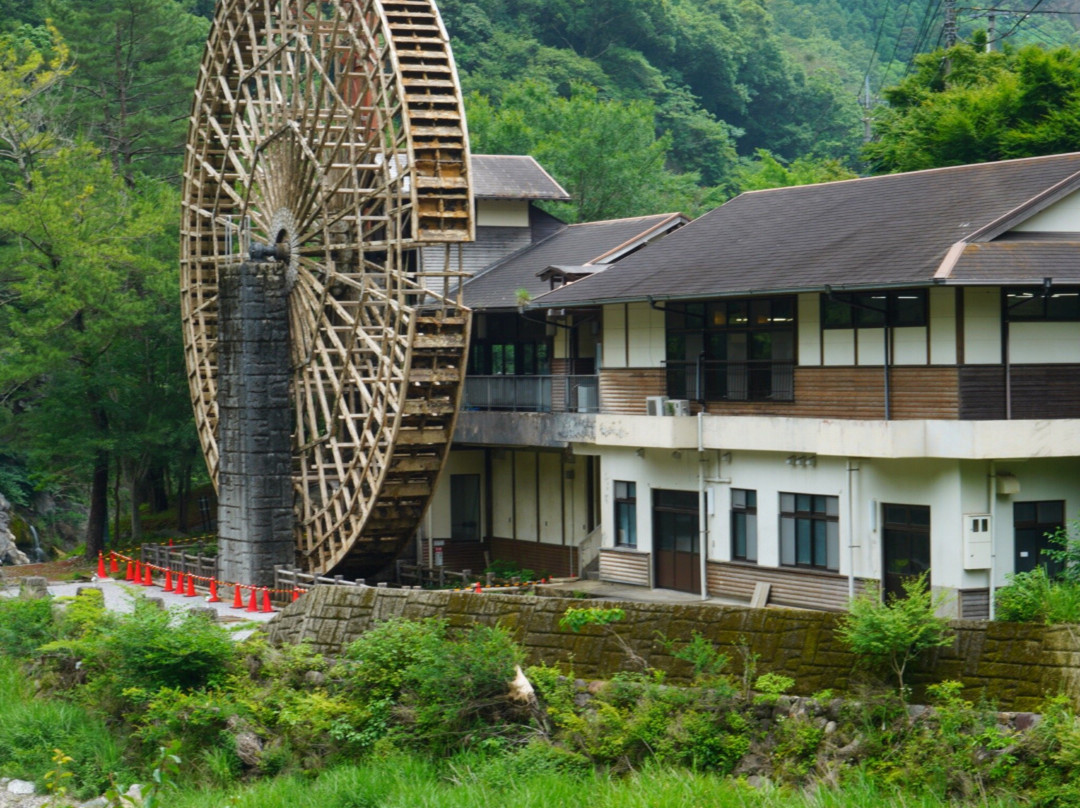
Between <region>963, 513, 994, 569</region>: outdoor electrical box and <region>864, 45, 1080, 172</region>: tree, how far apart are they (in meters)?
15.6

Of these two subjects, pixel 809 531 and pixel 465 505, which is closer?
pixel 809 531

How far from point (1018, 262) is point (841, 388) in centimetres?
329

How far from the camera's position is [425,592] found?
1880 cm

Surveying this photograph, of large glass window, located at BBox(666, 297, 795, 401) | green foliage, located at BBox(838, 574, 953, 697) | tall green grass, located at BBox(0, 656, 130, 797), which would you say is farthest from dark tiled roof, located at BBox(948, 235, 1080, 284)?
tall green grass, located at BBox(0, 656, 130, 797)

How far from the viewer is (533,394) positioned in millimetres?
30594

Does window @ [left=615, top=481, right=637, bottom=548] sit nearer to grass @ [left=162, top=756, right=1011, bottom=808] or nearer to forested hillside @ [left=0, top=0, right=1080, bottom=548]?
grass @ [left=162, top=756, right=1011, bottom=808]

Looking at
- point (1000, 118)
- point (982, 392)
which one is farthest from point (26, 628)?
point (1000, 118)

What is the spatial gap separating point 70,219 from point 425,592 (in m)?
20.8

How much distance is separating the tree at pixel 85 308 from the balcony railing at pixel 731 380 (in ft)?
48.6

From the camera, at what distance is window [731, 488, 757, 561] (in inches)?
976

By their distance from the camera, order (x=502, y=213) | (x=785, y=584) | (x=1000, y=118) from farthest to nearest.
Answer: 1. (x=1000, y=118)
2. (x=502, y=213)
3. (x=785, y=584)

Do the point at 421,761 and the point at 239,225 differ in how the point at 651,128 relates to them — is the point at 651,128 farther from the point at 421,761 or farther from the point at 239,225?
the point at 421,761

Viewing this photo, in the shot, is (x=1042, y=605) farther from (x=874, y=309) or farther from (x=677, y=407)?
(x=677, y=407)

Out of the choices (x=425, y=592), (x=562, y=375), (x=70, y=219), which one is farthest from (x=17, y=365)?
(x=425, y=592)
